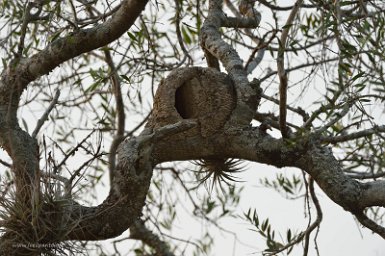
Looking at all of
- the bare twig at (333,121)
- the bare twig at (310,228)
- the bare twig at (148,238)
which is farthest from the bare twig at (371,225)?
the bare twig at (148,238)

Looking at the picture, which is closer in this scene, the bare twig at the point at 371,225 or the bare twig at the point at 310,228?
the bare twig at the point at 371,225

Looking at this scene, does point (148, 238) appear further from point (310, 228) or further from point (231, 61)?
point (231, 61)

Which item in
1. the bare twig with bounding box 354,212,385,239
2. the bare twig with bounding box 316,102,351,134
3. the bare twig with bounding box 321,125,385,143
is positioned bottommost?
the bare twig with bounding box 354,212,385,239

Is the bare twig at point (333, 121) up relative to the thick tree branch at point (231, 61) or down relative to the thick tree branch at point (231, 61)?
down

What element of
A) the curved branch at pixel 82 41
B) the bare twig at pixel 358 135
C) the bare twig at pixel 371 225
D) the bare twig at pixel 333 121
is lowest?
the bare twig at pixel 371 225

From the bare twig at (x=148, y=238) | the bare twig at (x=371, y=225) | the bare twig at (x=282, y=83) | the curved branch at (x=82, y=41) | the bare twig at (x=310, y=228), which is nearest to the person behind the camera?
the bare twig at (x=282, y=83)

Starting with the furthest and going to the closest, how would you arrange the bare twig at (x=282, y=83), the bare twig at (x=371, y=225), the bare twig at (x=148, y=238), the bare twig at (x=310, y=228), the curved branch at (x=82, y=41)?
1. the bare twig at (x=148, y=238)
2. the bare twig at (x=310, y=228)
3. the curved branch at (x=82, y=41)
4. the bare twig at (x=371, y=225)
5. the bare twig at (x=282, y=83)

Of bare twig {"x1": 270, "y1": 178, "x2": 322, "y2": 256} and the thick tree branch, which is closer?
the thick tree branch

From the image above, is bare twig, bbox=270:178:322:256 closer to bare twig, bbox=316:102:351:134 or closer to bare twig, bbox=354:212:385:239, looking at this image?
bare twig, bbox=354:212:385:239

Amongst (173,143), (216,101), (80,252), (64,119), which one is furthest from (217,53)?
(64,119)

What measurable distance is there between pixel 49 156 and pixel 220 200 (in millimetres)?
2084

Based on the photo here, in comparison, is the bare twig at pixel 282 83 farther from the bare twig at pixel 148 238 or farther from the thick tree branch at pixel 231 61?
the bare twig at pixel 148 238

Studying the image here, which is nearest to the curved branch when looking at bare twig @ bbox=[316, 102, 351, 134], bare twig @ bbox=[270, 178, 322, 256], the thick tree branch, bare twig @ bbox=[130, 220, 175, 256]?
the thick tree branch

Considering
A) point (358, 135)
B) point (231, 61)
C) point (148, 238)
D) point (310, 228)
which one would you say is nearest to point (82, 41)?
point (231, 61)
